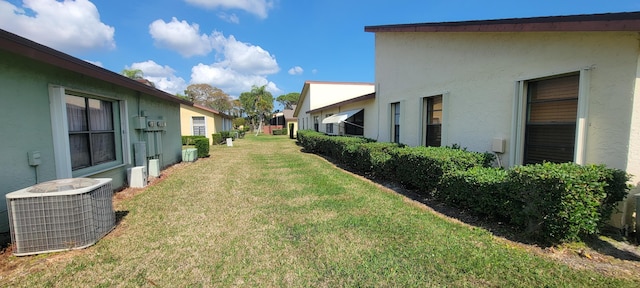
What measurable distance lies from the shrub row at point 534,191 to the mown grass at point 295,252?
1.57ft

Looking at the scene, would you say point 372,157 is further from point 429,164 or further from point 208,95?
point 208,95

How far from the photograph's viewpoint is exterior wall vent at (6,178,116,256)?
3.29 m

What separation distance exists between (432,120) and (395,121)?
212 cm

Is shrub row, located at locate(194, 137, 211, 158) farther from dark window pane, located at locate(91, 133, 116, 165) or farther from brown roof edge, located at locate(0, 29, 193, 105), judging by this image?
brown roof edge, located at locate(0, 29, 193, 105)

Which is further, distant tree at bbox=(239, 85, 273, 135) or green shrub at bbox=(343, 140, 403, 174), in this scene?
distant tree at bbox=(239, 85, 273, 135)

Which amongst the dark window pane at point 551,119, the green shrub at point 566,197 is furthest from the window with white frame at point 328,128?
the green shrub at point 566,197

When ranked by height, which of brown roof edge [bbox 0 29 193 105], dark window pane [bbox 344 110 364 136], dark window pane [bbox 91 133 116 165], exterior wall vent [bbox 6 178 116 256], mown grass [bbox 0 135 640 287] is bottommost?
mown grass [bbox 0 135 640 287]

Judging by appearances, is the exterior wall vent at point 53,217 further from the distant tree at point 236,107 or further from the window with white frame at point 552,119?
the distant tree at point 236,107

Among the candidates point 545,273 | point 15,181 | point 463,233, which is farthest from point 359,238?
point 15,181

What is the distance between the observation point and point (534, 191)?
3.40 metres

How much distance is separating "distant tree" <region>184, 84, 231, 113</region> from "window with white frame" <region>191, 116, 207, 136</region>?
43.3 meters

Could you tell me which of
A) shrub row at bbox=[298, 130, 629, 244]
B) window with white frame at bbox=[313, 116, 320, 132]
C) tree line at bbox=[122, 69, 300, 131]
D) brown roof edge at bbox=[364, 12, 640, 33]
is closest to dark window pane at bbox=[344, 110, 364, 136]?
brown roof edge at bbox=[364, 12, 640, 33]

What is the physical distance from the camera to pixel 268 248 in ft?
11.8


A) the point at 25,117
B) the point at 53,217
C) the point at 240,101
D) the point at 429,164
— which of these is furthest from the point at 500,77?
the point at 240,101
